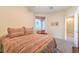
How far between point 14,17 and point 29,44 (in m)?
0.47

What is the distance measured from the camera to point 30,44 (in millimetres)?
1469

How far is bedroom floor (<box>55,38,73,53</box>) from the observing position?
1496 mm

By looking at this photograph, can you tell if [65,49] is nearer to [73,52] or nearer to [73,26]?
[73,52]

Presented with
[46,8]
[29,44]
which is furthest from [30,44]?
[46,8]

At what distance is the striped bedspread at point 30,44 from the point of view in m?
1.42

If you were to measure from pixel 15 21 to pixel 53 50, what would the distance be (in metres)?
0.73

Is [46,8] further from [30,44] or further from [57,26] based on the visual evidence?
[30,44]

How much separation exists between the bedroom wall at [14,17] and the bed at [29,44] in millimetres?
160

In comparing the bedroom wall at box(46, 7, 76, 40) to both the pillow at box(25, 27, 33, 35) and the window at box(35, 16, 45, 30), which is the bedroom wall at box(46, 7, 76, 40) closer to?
the window at box(35, 16, 45, 30)

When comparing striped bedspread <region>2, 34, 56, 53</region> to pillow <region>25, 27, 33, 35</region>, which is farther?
pillow <region>25, 27, 33, 35</region>

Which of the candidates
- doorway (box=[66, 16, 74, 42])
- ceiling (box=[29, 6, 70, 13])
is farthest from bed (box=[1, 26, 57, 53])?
ceiling (box=[29, 6, 70, 13])

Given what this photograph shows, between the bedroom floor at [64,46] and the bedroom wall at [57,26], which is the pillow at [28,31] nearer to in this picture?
the bedroom wall at [57,26]

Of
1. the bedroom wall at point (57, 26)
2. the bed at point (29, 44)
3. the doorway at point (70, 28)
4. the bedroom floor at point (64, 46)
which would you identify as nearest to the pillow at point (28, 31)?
the bed at point (29, 44)
